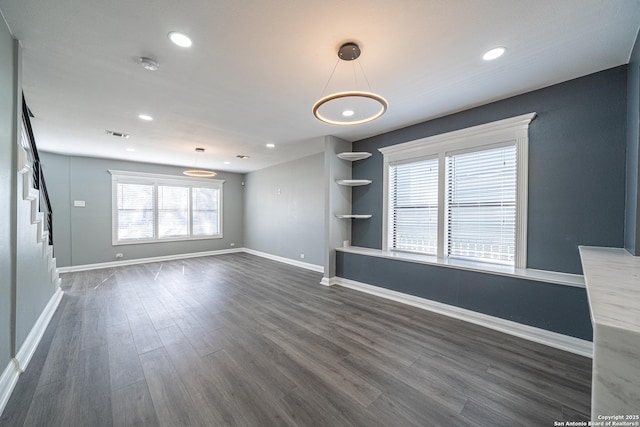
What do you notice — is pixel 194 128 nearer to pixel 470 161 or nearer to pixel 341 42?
pixel 341 42

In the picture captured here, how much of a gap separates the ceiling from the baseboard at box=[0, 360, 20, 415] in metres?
2.69

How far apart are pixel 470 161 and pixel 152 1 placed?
3821 millimetres

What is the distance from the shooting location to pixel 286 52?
2.13 m

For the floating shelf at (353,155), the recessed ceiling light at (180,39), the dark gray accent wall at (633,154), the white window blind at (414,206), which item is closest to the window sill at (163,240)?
the floating shelf at (353,155)

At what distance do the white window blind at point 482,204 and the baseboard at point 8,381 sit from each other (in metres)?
4.68

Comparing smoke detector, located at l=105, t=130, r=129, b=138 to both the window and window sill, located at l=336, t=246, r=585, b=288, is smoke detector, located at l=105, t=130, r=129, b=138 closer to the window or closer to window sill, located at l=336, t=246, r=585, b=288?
the window

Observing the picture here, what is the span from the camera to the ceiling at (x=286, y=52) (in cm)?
169

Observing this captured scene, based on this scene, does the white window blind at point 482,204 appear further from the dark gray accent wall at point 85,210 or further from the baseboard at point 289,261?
the dark gray accent wall at point 85,210

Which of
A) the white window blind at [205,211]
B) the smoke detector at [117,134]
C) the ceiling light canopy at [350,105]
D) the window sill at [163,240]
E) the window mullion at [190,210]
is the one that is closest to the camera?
the ceiling light canopy at [350,105]

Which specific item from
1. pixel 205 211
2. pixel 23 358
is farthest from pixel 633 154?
pixel 205 211

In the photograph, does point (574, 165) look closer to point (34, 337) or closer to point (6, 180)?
point (6, 180)

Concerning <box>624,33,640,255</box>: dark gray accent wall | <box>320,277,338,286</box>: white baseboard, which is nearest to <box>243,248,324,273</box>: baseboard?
<box>320,277,338,286</box>: white baseboard

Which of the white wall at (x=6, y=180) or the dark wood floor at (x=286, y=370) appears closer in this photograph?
the dark wood floor at (x=286, y=370)

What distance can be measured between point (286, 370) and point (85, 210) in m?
6.85
